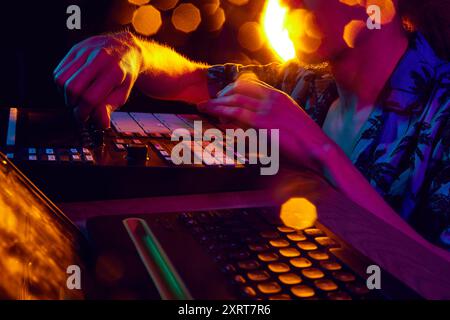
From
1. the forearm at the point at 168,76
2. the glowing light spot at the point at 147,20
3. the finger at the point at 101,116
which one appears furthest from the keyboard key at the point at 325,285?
the glowing light spot at the point at 147,20

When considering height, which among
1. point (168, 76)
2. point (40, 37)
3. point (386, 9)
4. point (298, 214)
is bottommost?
point (298, 214)

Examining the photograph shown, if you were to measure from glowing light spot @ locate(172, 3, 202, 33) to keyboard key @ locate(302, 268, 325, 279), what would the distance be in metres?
1.53

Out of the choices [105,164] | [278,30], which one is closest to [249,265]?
[105,164]

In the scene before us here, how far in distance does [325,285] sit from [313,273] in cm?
2

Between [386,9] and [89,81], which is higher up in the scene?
[386,9]

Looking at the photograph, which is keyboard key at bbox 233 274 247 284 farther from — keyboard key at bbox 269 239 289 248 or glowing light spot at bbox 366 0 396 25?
glowing light spot at bbox 366 0 396 25

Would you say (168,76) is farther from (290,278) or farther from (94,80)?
(290,278)

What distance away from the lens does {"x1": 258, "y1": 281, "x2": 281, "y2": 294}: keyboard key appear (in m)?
0.37

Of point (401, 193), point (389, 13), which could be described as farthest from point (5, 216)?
point (389, 13)

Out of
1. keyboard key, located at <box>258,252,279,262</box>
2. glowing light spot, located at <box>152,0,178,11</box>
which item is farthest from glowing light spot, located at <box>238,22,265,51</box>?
keyboard key, located at <box>258,252,279,262</box>

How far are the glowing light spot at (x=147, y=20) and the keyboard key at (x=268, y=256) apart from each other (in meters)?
1.49

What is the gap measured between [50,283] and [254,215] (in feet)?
0.89

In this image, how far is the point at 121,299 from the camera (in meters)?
0.35

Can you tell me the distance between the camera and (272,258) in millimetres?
423
